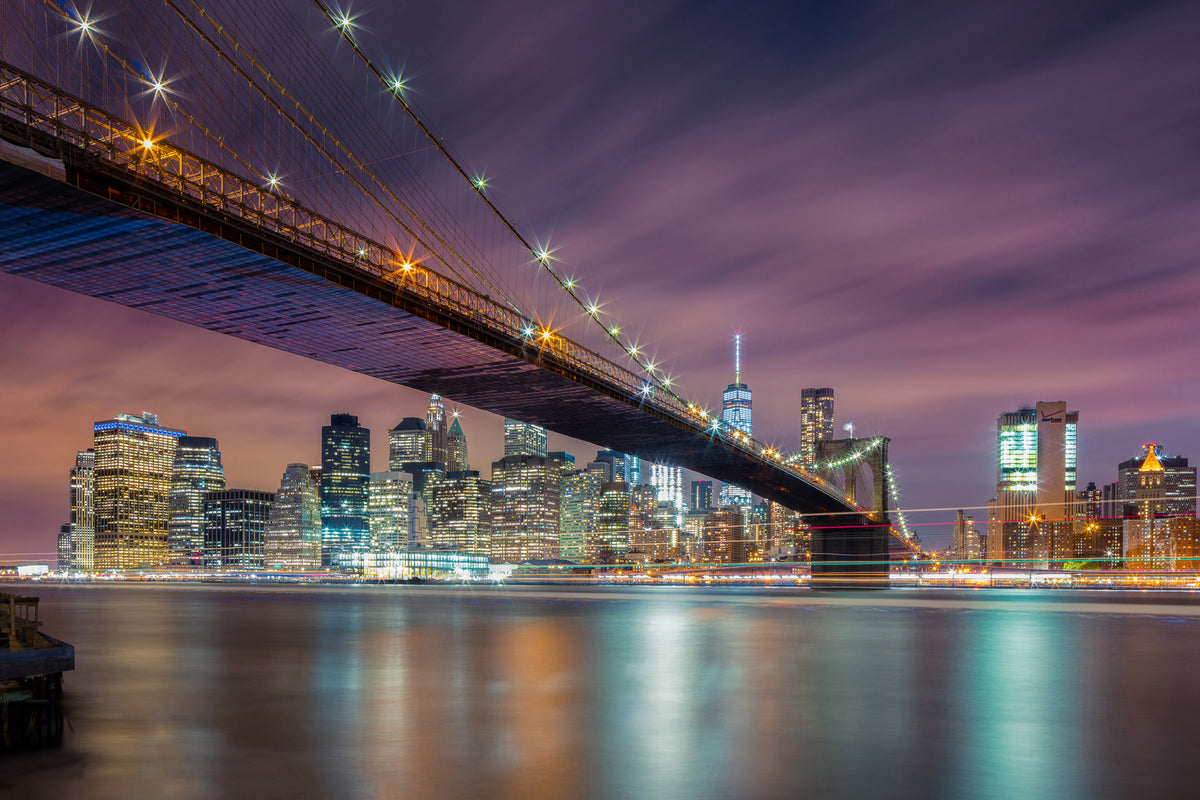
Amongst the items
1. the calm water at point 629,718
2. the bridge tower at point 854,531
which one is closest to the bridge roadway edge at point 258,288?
the calm water at point 629,718

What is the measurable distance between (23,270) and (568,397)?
32023mm

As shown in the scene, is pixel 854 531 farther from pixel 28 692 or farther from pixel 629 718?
pixel 28 692

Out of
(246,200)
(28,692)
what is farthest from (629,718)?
(246,200)

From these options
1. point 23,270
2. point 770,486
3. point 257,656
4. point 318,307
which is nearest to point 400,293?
point 318,307

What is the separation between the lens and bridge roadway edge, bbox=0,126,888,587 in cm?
2569

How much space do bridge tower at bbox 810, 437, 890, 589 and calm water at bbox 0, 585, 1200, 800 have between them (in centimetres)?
5581

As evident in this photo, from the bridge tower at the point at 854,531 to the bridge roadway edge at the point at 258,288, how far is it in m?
21.5

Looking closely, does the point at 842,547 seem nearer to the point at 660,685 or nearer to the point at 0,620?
the point at 660,685

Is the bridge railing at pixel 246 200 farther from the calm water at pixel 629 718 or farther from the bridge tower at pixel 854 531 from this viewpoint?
the bridge tower at pixel 854 531

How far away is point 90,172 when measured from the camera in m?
24.2

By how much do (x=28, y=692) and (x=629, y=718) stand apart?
763 centimetres

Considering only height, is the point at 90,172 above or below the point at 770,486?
above

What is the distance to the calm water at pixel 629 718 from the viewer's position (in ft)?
29.3

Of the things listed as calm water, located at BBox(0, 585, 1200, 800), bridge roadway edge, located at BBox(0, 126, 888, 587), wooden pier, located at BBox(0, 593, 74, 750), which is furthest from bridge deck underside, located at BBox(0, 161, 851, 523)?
wooden pier, located at BBox(0, 593, 74, 750)
